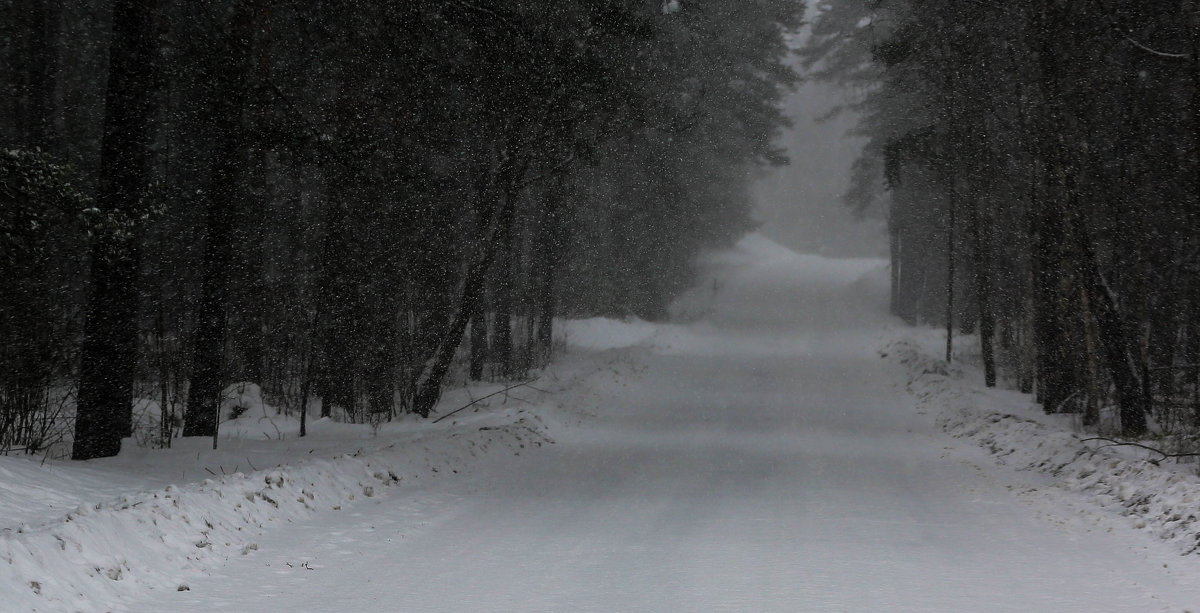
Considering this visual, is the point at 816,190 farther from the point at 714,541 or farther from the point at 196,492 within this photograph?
the point at 196,492

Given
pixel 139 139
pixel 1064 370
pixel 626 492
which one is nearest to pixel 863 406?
pixel 1064 370

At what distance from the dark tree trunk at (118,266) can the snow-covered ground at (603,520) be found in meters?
0.67

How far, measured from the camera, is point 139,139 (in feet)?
35.8

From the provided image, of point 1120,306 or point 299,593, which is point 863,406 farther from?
point 299,593

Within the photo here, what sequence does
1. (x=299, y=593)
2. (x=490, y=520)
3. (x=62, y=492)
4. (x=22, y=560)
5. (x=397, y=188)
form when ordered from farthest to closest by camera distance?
(x=397, y=188), (x=490, y=520), (x=62, y=492), (x=299, y=593), (x=22, y=560)

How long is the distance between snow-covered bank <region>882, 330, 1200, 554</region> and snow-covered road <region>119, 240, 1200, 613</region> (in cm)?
40

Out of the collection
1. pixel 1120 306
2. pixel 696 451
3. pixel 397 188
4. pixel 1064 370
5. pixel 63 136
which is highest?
pixel 63 136

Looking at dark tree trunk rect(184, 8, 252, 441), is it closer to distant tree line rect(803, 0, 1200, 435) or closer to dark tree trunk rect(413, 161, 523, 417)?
dark tree trunk rect(413, 161, 523, 417)

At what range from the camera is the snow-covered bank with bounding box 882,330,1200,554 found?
8.48 metres

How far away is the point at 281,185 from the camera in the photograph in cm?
2027

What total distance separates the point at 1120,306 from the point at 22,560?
16682 mm

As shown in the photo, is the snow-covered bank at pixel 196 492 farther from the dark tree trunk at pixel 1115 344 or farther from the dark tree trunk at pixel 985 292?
the dark tree trunk at pixel 985 292

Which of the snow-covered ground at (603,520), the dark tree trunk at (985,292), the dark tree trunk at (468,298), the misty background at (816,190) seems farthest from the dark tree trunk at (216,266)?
the misty background at (816,190)

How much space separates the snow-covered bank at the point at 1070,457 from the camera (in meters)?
8.48
